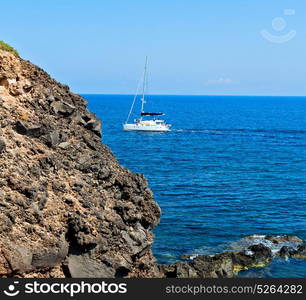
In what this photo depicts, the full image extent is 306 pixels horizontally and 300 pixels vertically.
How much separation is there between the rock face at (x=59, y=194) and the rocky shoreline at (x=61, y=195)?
0.17 ft

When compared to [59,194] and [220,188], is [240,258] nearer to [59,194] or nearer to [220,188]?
[59,194]

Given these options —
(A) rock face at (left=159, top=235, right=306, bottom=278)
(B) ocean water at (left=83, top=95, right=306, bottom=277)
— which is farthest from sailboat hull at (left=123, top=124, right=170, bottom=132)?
(A) rock face at (left=159, top=235, right=306, bottom=278)

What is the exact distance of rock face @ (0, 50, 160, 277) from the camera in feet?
80.6

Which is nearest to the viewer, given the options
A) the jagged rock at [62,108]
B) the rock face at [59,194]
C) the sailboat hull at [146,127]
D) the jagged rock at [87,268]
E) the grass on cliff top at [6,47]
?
the rock face at [59,194]

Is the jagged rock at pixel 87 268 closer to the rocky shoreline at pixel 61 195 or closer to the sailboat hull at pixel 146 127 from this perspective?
the rocky shoreline at pixel 61 195

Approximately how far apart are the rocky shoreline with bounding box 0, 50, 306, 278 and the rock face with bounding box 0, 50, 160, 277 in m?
0.05

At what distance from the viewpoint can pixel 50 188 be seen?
27.4 metres

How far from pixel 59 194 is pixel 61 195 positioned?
12cm

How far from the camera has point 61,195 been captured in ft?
89.7

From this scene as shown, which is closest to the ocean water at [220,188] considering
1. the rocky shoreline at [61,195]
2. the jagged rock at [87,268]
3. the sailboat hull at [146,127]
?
the rocky shoreline at [61,195]

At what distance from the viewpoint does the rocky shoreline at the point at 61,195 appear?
24609 mm

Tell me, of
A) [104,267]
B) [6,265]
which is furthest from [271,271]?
[6,265]

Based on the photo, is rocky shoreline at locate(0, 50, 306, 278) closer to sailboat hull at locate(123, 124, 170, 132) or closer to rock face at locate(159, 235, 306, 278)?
rock face at locate(159, 235, 306, 278)

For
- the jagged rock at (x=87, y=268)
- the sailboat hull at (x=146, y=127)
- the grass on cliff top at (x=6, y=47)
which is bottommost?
the jagged rock at (x=87, y=268)
